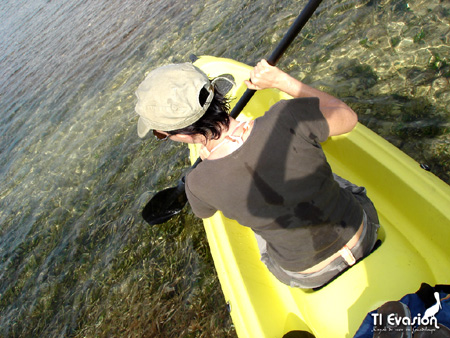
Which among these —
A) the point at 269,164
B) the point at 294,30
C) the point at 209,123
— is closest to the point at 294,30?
the point at 294,30

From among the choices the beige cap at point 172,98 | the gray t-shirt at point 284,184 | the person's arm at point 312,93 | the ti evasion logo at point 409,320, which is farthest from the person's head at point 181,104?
the ti evasion logo at point 409,320

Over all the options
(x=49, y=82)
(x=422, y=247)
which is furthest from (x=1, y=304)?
(x=49, y=82)

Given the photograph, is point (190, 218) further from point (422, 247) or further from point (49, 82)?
point (49, 82)

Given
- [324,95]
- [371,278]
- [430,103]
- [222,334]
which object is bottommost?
[222,334]

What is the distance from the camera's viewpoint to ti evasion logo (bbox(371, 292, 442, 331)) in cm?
133

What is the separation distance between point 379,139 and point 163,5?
871 centimetres

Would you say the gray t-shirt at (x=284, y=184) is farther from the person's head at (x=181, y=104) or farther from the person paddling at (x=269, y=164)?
the person's head at (x=181, y=104)

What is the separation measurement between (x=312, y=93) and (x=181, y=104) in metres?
0.90

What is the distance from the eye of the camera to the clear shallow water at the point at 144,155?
3447 millimetres

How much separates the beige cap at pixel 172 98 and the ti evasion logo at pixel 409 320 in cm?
125

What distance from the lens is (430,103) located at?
3346 millimetres

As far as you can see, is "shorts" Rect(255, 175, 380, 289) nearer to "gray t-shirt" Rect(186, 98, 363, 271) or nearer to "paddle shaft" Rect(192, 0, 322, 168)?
"gray t-shirt" Rect(186, 98, 363, 271)

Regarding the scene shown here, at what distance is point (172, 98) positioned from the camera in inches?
61.8

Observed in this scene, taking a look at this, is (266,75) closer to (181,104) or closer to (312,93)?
(312,93)
